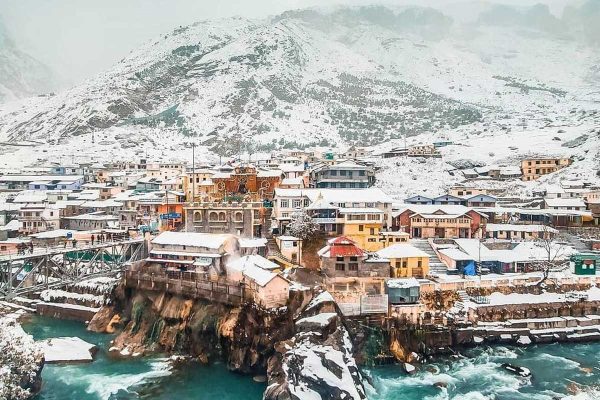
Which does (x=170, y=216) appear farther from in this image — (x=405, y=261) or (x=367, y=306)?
(x=405, y=261)

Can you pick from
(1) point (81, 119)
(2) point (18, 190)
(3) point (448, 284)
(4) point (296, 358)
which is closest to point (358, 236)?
(3) point (448, 284)

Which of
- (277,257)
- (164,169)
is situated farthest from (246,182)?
(164,169)

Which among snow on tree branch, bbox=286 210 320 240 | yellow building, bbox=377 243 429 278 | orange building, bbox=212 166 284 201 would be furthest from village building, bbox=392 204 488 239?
orange building, bbox=212 166 284 201

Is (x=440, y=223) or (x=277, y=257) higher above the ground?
(x=440, y=223)

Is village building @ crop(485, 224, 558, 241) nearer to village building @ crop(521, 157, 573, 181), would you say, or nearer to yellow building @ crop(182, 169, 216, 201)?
village building @ crop(521, 157, 573, 181)

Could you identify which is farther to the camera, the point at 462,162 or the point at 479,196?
the point at 462,162

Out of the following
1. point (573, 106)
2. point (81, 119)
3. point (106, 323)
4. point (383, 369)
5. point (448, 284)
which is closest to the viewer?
point (383, 369)

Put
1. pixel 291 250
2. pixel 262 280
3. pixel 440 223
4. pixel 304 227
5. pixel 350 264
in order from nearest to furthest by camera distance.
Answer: pixel 262 280 → pixel 350 264 → pixel 291 250 → pixel 304 227 → pixel 440 223

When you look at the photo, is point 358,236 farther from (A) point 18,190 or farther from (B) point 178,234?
(A) point 18,190
